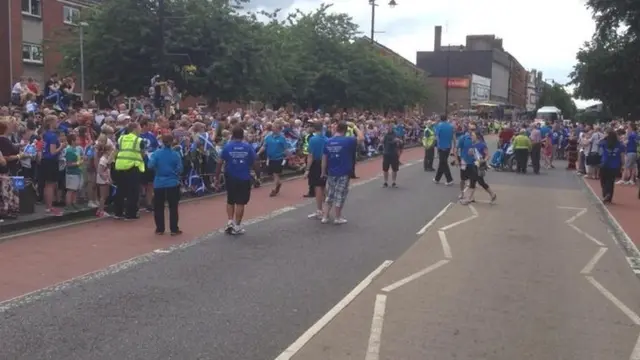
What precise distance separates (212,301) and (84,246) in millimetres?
3655

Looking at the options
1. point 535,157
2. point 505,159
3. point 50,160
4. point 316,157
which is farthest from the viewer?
point 505,159

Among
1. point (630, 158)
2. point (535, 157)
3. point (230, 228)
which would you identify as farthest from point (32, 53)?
point (230, 228)

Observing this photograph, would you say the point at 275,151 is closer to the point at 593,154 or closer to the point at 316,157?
the point at 316,157

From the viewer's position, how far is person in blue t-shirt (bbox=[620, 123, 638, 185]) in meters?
21.4

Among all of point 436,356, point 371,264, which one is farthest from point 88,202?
point 436,356

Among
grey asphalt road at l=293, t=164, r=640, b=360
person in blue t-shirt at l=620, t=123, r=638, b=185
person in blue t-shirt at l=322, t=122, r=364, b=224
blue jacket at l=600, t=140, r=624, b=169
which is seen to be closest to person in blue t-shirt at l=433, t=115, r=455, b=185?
blue jacket at l=600, t=140, r=624, b=169

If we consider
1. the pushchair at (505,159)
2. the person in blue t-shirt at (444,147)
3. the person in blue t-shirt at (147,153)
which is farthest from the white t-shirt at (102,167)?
the pushchair at (505,159)

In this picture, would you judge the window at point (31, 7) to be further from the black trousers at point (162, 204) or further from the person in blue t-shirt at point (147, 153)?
the black trousers at point (162, 204)

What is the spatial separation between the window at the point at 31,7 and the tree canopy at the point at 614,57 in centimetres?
2884

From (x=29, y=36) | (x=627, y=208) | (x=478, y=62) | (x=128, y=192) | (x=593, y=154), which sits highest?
(x=478, y=62)

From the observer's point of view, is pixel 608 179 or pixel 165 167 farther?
pixel 608 179

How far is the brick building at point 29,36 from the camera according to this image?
A: 35.5 meters

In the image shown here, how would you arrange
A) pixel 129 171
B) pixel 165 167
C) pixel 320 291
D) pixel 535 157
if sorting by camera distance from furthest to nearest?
pixel 535 157, pixel 129 171, pixel 165 167, pixel 320 291

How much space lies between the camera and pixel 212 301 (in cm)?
713
